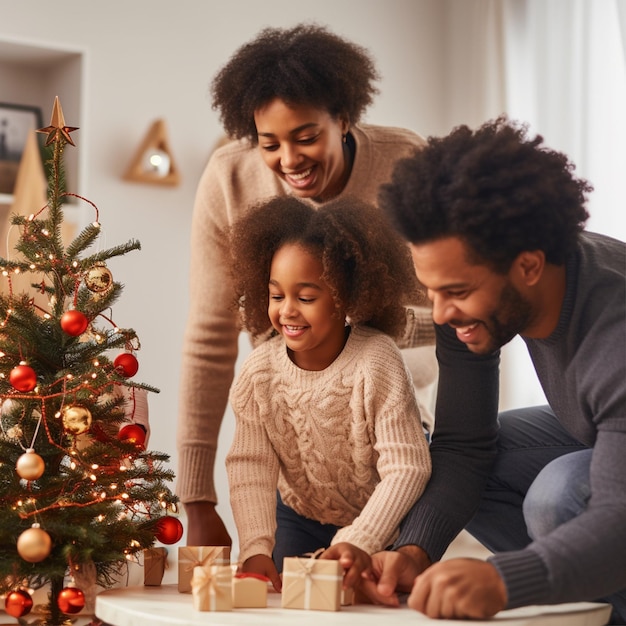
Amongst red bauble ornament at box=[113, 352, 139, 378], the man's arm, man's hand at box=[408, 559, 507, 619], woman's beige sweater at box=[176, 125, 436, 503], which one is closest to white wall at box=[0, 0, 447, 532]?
woman's beige sweater at box=[176, 125, 436, 503]

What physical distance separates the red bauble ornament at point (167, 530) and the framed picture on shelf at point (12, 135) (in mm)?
1965

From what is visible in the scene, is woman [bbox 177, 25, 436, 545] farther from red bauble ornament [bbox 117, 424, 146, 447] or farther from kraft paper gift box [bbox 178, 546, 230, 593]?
kraft paper gift box [bbox 178, 546, 230, 593]

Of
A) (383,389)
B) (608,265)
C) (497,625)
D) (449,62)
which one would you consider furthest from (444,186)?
(449,62)

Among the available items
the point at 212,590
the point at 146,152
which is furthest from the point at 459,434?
the point at 146,152

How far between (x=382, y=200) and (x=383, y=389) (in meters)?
0.39

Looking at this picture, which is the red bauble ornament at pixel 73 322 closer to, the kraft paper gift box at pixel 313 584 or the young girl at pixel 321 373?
the young girl at pixel 321 373

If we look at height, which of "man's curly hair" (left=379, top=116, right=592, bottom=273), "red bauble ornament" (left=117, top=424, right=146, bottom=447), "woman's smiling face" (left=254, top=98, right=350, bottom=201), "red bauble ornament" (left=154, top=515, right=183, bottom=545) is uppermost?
"woman's smiling face" (left=254, top=98, right=350, bottom=201)

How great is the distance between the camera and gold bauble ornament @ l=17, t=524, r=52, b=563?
150cm

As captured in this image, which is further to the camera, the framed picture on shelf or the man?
the framed picture on shelf

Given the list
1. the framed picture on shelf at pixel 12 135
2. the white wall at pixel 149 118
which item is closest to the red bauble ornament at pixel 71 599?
the white wall at pixel 149 118

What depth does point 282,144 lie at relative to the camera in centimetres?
199

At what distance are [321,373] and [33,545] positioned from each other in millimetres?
570

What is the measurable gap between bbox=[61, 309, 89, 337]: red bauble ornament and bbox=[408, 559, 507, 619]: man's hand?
73 cm

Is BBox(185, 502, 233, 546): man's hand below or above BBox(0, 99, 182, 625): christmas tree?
below
